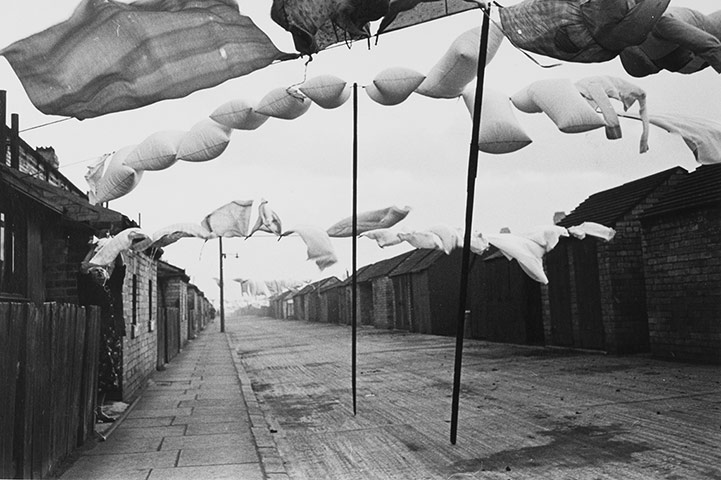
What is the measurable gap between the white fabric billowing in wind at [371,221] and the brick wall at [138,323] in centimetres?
345

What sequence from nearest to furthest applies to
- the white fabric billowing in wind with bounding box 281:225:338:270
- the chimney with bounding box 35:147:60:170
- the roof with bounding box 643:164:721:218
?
the white fabric billowing in wind with bounding box 281:225:338:270 → the roof with bounding box 643:164:721:218 → the chimney with bounding box 35:147:60:170

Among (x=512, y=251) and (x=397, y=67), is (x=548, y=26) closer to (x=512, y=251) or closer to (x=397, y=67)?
(x=397, y=67)

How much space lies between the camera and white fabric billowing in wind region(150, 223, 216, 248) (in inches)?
401

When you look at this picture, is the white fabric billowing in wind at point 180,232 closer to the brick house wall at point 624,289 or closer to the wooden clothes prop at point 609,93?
the wooden clothes prop at point 609,93

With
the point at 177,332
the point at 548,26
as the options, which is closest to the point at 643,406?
the point at 548,26

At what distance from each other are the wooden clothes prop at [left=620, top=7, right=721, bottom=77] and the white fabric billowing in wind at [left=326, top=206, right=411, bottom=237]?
4.74 m

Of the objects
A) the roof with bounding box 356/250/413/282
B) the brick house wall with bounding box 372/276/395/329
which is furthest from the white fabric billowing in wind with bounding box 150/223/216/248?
the roof with bounding box 356/250/413/282

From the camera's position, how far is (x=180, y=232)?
34.1 feet

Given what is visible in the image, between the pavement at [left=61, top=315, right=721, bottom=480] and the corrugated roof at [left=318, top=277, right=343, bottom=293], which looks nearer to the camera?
the pavement at [left=61, top=315, right=721, bottom=480]

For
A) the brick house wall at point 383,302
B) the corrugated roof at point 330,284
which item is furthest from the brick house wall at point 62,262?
the corrugated roof at point 330,284

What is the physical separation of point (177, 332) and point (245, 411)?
13.1 m

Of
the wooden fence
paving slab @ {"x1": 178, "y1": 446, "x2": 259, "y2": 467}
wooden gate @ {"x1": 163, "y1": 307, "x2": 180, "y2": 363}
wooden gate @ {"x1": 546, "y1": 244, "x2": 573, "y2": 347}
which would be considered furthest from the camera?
wooden gate @ {"x1": 163, "y1": 307, "x2": 180, "y2": 363}

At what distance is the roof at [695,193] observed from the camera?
1291cm

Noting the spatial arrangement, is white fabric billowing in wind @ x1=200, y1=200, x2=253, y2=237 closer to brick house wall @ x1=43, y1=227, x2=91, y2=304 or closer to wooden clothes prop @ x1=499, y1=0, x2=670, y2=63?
A: brick house wall @ x1=43, y1=227, x2=91, y2=304
